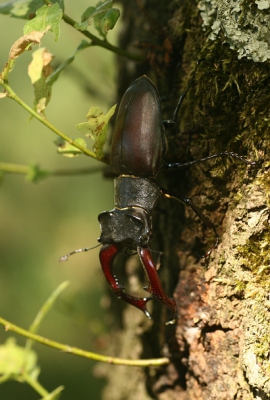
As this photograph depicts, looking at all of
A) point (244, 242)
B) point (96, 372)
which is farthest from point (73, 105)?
point (244, 242)

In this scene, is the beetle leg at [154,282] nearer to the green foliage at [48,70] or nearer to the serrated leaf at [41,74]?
the green foliage at [48,70]

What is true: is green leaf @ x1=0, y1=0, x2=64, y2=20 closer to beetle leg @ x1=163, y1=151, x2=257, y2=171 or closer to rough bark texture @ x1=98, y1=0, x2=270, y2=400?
rough bark texture @ x1=98, y1=0, x2=270, y2=400

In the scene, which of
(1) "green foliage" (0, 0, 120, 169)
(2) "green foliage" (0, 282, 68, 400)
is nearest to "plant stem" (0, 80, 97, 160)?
(1) "green foliage" (0, 0, 120, 169)

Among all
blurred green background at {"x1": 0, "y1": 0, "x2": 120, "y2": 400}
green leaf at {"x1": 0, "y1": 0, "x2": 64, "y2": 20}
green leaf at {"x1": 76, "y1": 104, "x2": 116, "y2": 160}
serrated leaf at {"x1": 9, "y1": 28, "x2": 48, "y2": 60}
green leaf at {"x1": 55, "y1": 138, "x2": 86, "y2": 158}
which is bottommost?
green leaf at {"x1": 76, "y1": 104, "x2": 116, "y2": 160}

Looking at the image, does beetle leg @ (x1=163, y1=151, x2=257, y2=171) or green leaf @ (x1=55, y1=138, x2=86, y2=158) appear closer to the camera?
beetle leg @ (x1=163, y1=151, x2=257, y2=171)

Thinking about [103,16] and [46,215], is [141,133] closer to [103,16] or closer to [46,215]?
[103,16]

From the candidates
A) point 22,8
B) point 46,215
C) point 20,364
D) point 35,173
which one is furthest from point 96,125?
point 46,215

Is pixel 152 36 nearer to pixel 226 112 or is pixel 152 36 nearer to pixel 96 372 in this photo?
pixel 226 112

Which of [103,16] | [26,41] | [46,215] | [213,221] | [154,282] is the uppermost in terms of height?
[46,215]
